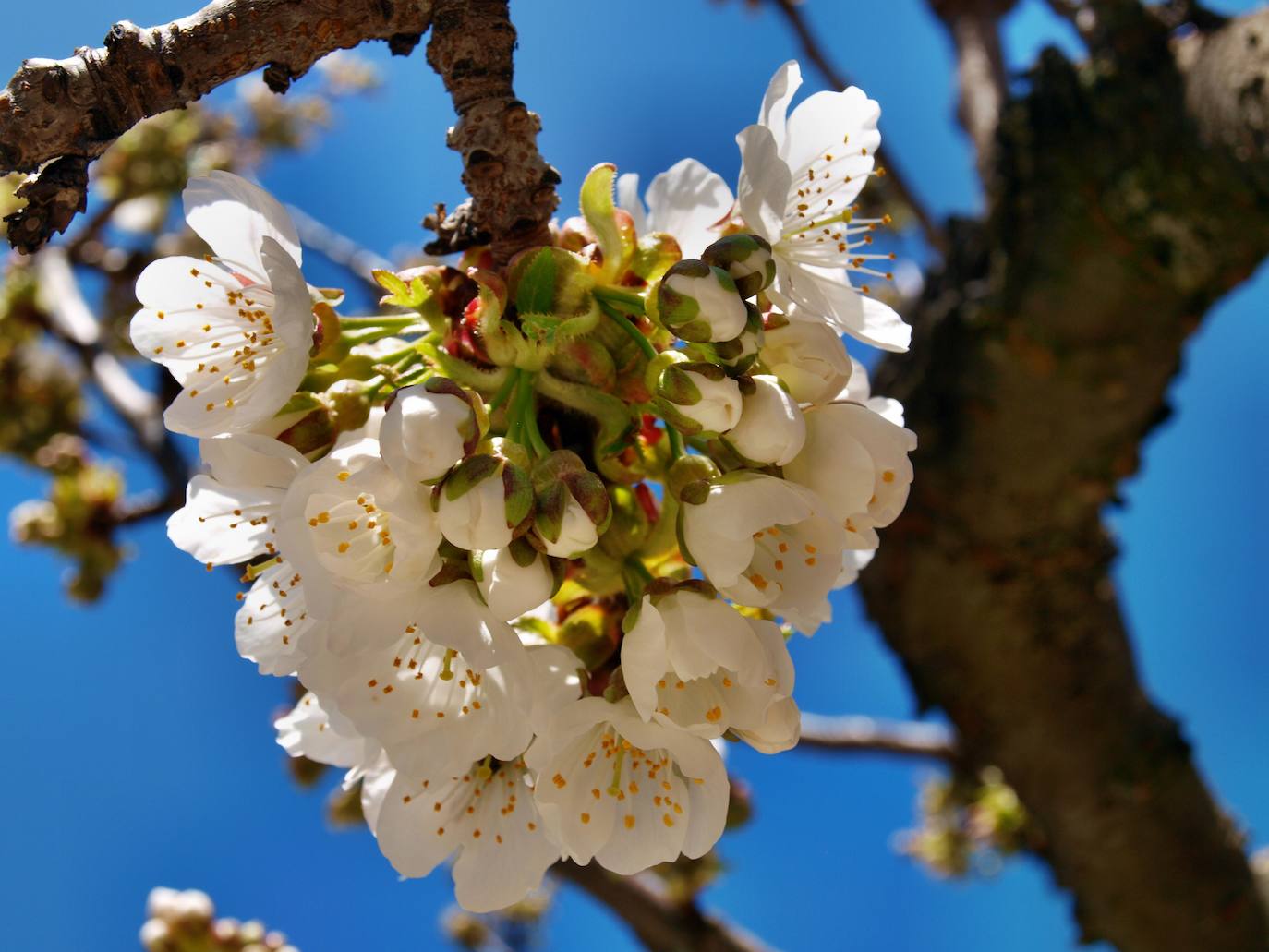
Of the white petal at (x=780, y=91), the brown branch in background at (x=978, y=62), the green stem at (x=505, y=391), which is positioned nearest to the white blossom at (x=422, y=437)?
the green stem at (x=505, y=391)

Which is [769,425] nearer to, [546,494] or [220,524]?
[546,494]

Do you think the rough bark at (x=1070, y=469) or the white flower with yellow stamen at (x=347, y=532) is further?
the rough bark at (x=1070, y=469)

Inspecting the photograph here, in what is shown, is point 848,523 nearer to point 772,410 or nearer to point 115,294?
A: point 772,410

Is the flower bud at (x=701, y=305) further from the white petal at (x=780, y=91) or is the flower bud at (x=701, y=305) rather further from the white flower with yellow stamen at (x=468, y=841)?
the white flower with yellow stamen at (x=468, y=841)

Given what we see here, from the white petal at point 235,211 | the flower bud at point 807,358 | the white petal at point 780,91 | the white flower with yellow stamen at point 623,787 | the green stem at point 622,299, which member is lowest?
the white flower with yellow stamen at point 623,787

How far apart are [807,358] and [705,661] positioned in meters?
0.29

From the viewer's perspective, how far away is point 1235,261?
1985 mm

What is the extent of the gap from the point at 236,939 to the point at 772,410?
65.3 inches

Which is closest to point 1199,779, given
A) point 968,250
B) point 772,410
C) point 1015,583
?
point 1015,583

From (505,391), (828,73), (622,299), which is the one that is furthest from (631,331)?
(828,73)

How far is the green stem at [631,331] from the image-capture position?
3.16 ft

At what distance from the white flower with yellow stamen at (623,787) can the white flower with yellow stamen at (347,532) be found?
0.65ft

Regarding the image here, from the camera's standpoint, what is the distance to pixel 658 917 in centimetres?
225

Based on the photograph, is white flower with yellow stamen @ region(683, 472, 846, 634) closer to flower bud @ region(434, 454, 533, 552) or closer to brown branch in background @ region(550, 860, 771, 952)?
flower bud @ region(434, 454, 533, 552)
